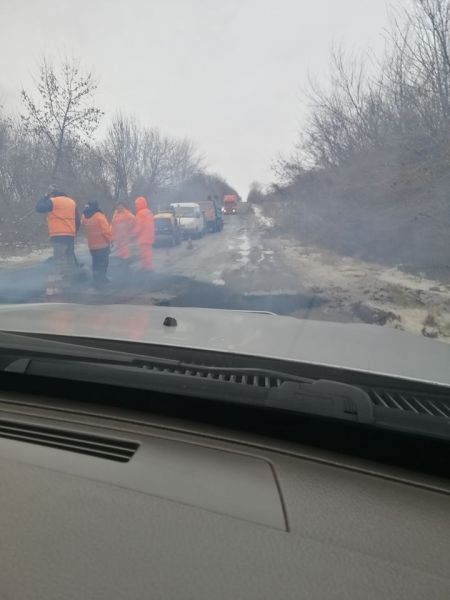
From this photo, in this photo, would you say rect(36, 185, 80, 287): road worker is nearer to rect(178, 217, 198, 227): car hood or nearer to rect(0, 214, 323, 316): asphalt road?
rect(0, 214, 323, 316): asphalt road

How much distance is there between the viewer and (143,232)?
1287 cm

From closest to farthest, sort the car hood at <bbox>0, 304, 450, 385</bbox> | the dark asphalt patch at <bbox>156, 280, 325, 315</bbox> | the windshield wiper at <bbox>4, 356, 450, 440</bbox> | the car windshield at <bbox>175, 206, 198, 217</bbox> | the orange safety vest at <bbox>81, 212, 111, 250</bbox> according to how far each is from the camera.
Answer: the windshield wiper at <bbox>4, 356, 450, 440</bbox>, the car hood at <bbox>0, 304, 450, 385</bbox>, the dark asphalt patch at <bbox>156, 280, 325, 315</bbox>, the orange safety vest at <bbox>81, 212, 111, 250</bbox>, the car windshield at <bbox>175, 206, 198, 217</bbox>

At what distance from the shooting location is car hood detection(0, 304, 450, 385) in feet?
7.91

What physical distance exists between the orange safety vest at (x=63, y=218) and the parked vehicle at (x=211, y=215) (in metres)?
20.0

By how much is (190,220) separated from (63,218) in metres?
14.6

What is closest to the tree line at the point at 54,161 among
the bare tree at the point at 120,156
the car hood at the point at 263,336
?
the bare tree at the point at 120,156

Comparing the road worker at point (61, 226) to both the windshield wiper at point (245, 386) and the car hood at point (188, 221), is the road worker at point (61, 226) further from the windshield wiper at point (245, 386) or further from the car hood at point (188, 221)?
the car hood at point (188, 221)

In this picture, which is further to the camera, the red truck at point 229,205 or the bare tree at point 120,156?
the red truck at point 229,205

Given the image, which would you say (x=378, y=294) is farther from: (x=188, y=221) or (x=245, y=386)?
(x=188, y=221)

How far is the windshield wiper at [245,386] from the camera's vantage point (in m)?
1.86

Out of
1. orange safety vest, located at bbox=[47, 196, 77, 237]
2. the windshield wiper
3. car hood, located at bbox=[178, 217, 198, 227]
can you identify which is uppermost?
orange safety vest, located at bbox=[47, 196, 77, 237]

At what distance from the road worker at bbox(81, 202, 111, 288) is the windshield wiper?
841 cm

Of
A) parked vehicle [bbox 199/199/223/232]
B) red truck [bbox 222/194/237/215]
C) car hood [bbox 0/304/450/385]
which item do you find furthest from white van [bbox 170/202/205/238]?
red truck [bbox 222/194/237/215]

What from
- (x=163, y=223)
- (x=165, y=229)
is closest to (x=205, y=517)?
(x=165, y=229)
